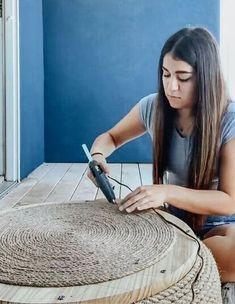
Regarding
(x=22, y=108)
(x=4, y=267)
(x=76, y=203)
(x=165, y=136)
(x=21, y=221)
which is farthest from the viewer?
(x=22, y=108)

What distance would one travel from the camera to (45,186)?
2.74m

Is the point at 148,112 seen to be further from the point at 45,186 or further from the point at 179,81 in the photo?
the point at 45,186

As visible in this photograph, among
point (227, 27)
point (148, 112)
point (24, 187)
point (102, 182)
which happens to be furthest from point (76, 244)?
point (227, 27)

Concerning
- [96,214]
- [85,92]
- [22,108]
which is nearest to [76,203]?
A: [96,214]

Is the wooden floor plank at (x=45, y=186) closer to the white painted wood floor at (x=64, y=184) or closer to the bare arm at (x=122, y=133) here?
the white painted wood floor at (x=64, y=184)

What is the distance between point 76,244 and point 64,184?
2101mm

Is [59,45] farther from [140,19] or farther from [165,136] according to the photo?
[165,136]

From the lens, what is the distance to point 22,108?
2969mm

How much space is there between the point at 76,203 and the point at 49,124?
272cm

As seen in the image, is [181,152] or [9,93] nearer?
[181,152]

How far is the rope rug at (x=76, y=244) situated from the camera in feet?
1.96

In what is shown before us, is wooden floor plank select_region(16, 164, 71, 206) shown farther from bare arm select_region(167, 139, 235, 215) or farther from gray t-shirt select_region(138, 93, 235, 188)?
bare arm select_region(167, 139, 235, 215)

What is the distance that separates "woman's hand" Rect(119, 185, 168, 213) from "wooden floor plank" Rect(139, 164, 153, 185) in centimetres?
185

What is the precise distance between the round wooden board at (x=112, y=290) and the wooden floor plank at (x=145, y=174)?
2.12 m
